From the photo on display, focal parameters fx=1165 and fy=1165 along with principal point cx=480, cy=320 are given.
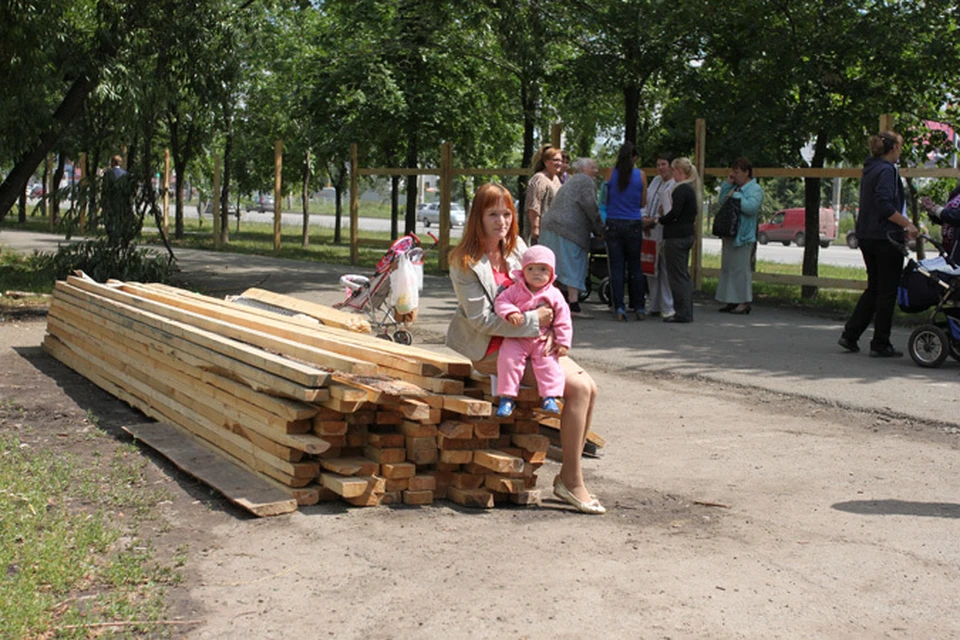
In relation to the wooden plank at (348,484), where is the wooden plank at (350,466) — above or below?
above

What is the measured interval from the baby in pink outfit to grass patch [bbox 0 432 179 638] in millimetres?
1907

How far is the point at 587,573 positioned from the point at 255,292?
22.4ft

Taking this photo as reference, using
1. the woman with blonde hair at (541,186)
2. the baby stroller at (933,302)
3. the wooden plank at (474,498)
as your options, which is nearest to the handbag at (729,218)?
the woman with blonde hair at (541,186)

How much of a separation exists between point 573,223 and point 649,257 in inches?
62.4

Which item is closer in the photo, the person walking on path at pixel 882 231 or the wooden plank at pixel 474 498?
the wooden plank at pixel 474 498

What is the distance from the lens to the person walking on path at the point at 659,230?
47.2 ft

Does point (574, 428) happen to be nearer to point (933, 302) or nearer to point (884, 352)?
point (933, 302)

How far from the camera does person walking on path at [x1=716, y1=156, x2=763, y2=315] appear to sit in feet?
48.8

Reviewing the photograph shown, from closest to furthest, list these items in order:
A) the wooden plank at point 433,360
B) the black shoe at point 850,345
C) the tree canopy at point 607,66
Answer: the wooden plank at point 433,360 → the black shoe at point 850,345 → the tree canopy at point 607,66

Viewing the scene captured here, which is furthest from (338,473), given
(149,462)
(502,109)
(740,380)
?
(502,109)

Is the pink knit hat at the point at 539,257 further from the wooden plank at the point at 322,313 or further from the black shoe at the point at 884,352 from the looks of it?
the black shoe at the point at 884,352

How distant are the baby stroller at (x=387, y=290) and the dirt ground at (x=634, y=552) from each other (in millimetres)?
3625

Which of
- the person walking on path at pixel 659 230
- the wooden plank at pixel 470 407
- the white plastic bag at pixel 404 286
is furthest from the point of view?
the person walking on path at pixel 659 230

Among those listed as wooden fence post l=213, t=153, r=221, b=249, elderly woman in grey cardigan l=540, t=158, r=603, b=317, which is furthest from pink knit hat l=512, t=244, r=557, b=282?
wooden fence post l=213, t=153, r=221, b=249
